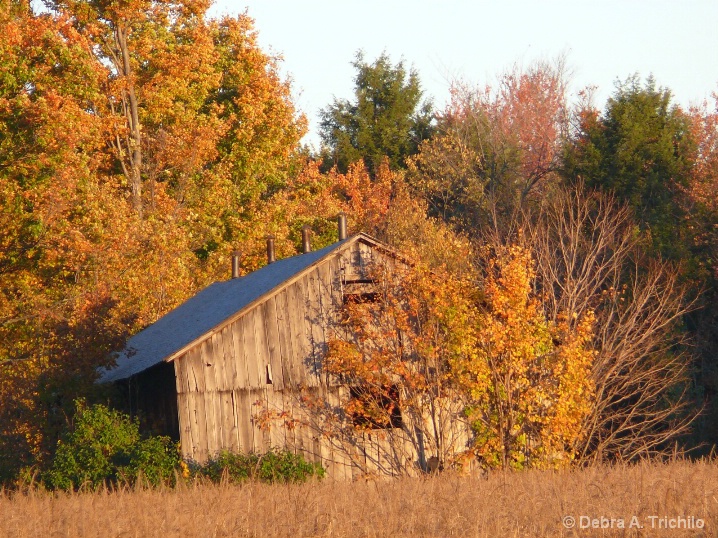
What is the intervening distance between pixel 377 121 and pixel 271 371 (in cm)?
2906

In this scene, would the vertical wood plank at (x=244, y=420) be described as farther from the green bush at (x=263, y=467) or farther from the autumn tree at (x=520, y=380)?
the autumn tree at (x=520, y=380)

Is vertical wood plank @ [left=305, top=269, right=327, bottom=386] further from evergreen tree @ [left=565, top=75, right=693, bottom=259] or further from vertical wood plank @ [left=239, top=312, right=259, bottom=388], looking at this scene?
evergreen tree @ [left=565, top=75, right=693, bottom=259]

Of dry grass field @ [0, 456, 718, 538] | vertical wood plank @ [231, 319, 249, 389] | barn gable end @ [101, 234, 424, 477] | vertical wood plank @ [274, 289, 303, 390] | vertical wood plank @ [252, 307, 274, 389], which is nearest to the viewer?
dry grass field @ [0, 456, 718, 538]

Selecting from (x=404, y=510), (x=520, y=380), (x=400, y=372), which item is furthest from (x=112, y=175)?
(x=404, y=510)

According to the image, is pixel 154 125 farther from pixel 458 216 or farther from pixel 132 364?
pixel 132 364

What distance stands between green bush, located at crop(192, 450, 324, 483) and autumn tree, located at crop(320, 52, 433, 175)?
27899 mm

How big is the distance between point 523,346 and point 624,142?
15.3 meters

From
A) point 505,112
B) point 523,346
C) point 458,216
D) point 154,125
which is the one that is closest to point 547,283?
point 523,346

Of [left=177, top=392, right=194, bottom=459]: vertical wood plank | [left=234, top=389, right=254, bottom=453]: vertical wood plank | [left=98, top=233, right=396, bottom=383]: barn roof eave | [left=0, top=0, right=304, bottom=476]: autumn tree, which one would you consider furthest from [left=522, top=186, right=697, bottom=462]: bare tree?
[left=0, top=0, right=304, bottom=476]: autumn tree

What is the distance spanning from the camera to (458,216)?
1587 inches

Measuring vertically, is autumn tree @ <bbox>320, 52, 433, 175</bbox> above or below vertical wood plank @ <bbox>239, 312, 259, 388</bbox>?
above

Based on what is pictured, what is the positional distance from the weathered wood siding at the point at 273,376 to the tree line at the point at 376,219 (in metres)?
0.89

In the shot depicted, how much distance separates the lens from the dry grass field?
11406mm

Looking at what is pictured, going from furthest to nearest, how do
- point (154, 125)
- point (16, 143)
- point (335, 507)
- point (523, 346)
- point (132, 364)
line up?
point (154, 125)
point (16, 143)
point (132, 364)
point (523, 346)
point (335, 507)
